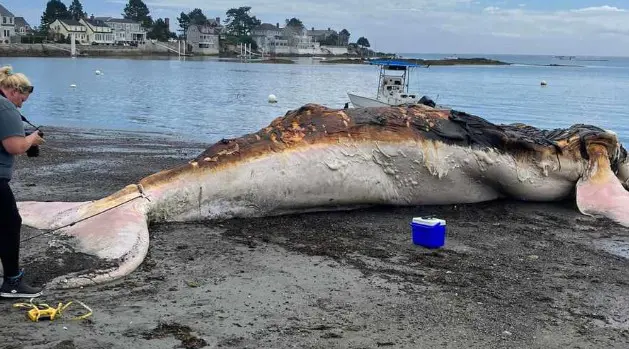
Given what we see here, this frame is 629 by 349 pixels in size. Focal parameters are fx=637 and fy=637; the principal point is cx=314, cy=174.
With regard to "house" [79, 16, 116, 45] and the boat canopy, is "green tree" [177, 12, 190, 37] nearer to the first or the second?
"house" [79, 16, 116, 45]

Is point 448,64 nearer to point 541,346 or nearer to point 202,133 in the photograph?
point 202,133

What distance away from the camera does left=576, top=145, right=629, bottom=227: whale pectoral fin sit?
9938 mm

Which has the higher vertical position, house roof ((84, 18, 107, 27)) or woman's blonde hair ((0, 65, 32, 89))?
house roof ((84, 18, 107, 27))

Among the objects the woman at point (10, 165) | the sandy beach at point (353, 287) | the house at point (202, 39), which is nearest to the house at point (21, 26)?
the house at point (202, 39)

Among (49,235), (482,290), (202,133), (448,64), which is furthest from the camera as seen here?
(448,64)

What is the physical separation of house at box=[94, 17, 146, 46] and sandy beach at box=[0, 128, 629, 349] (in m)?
177

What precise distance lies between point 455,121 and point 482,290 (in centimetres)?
422

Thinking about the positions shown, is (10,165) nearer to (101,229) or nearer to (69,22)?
(101,229)

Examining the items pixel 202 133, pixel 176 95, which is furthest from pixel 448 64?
pixel 202 133

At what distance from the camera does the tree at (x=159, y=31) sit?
185000mm

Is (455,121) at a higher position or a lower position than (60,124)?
higher

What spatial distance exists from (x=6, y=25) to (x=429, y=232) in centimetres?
16273

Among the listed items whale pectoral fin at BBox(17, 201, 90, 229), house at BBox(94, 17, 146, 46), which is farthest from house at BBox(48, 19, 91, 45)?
whale pectoral fin at BBox(17, 201, 90, 229)

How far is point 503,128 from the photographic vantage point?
10.7 m
